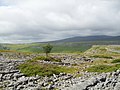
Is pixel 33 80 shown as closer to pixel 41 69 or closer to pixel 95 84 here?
pixel 41 69

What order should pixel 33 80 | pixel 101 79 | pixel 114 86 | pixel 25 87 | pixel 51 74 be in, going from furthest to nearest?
pixel 51 74
pixel 33 80
pixel 25 87
pixel 101 79
pixel 114 86

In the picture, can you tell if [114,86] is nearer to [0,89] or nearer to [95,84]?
[95,84]

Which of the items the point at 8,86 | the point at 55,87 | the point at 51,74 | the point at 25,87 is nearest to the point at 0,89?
the point at 8,86

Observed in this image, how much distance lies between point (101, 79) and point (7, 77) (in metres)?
13.8

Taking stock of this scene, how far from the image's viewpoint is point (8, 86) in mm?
29562

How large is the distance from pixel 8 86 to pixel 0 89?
929mm

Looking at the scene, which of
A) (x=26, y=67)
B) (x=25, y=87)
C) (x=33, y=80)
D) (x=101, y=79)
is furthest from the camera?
(x=26, y=67)

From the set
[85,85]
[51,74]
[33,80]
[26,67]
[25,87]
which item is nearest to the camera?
[85,85]

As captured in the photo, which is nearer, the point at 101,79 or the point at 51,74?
the point at 101,79

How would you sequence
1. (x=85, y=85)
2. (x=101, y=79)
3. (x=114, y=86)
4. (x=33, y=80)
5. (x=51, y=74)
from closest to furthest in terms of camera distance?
1. (x=114, y=86)
2. (x=85, y=85)
3. (x=101, y=79)
4. (x=33, y=80)
5. (x=51, y=74)

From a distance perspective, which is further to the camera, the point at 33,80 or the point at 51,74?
the point at 51,74

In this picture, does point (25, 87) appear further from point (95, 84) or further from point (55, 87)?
point (95, 84)

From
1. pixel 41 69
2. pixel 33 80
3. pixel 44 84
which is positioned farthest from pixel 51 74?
pixel 44 84

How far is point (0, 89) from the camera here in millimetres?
29203
